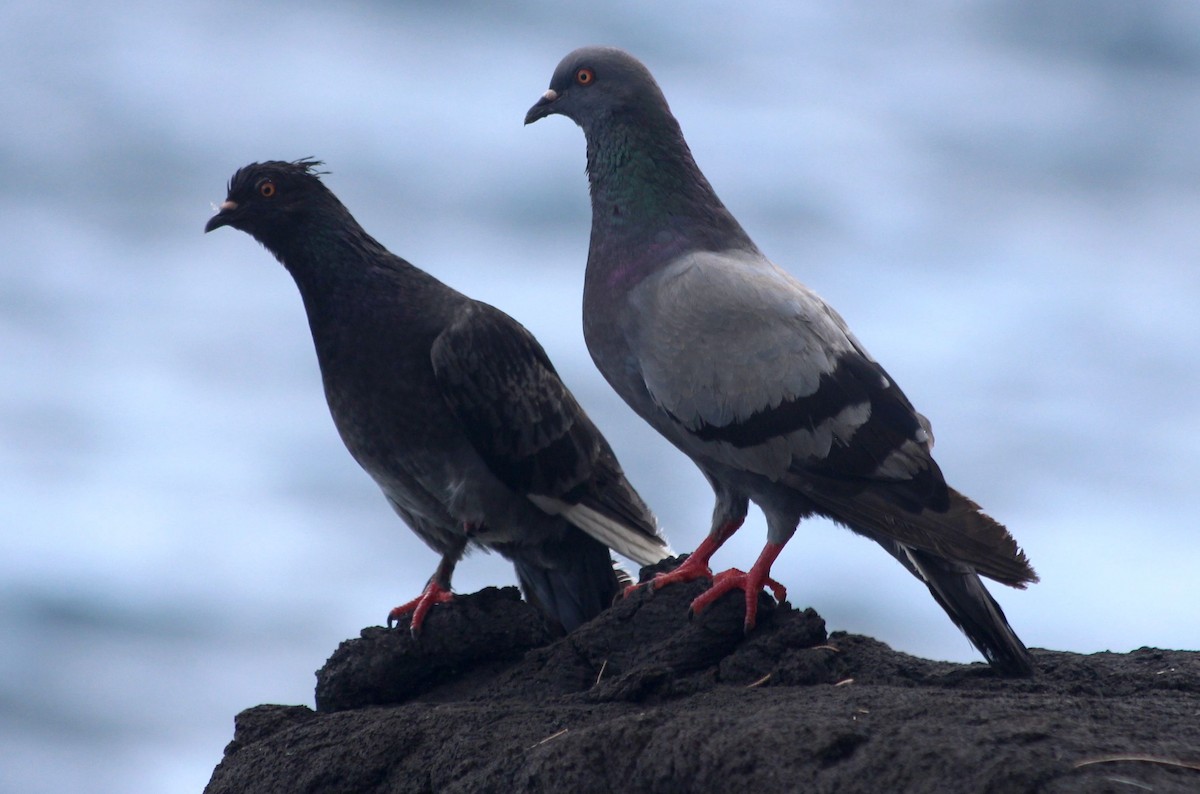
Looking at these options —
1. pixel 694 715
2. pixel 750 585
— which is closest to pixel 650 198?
pixel 750 585

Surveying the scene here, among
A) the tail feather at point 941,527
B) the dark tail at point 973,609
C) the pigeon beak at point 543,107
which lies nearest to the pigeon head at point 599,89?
the pigeon beak at point 543,107

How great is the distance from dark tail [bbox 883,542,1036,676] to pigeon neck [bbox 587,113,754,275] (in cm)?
205

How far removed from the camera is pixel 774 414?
273 inches

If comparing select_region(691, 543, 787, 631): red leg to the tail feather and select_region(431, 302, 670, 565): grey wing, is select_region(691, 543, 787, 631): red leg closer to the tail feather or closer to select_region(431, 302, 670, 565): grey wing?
the tail feather

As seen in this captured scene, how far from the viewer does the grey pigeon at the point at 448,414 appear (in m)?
8.44

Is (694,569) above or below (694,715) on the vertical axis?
above

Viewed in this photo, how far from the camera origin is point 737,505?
7586 millimetres

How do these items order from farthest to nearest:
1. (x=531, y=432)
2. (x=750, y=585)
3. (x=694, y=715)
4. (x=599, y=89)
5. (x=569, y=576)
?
(x=569, y=576), (x=531, y=432), (x=599, y=89), (x=750, y=585), (x=694, y=715)

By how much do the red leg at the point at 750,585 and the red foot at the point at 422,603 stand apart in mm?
1667

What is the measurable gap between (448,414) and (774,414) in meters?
2.34

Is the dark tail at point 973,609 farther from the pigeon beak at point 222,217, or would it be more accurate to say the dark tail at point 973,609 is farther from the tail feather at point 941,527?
the pigeon beak at point 222,217

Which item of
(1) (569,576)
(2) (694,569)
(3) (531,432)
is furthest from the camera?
(1) (569,576)

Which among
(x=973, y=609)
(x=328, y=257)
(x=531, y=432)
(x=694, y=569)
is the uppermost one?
(x=328, y=257)

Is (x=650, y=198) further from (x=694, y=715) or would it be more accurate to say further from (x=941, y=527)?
(x=694, y=715)
